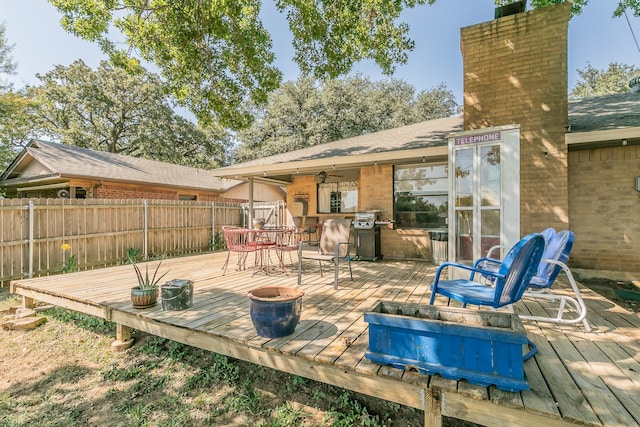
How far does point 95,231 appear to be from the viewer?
688 centimetres

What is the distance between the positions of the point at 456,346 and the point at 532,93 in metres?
4.79

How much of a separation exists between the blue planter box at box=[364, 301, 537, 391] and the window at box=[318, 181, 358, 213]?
6229 millimetres

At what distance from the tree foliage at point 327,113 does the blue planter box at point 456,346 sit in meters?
18.8

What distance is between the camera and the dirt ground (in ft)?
7.74

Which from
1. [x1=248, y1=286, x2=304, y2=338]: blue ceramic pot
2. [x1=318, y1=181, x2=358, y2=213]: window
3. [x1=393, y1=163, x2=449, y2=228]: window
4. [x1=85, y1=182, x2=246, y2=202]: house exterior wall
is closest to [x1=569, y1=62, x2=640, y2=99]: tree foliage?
[x1=393, y1=163, x2=449, y2=228]: window

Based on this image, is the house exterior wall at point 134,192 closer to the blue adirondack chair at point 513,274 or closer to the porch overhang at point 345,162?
the porch overhang at point 345,162

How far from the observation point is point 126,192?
1128cm

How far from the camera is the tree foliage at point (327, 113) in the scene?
65.9 feet

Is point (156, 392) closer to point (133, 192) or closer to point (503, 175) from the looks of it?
point (503, 175)

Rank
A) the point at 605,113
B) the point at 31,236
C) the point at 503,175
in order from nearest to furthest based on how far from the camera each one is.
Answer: the point at 503,175, the point at 605,113, the point at 31,236

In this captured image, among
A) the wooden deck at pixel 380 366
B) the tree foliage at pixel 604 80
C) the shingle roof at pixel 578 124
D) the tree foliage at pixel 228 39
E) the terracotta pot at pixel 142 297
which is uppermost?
the tree foliage at pixel 604 80

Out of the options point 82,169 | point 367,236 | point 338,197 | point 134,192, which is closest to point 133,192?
point 134,192

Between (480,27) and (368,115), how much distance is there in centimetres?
1604

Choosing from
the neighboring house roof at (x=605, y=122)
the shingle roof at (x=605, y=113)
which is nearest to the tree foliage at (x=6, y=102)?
the neighboring house roof at (x=605, y=122)
